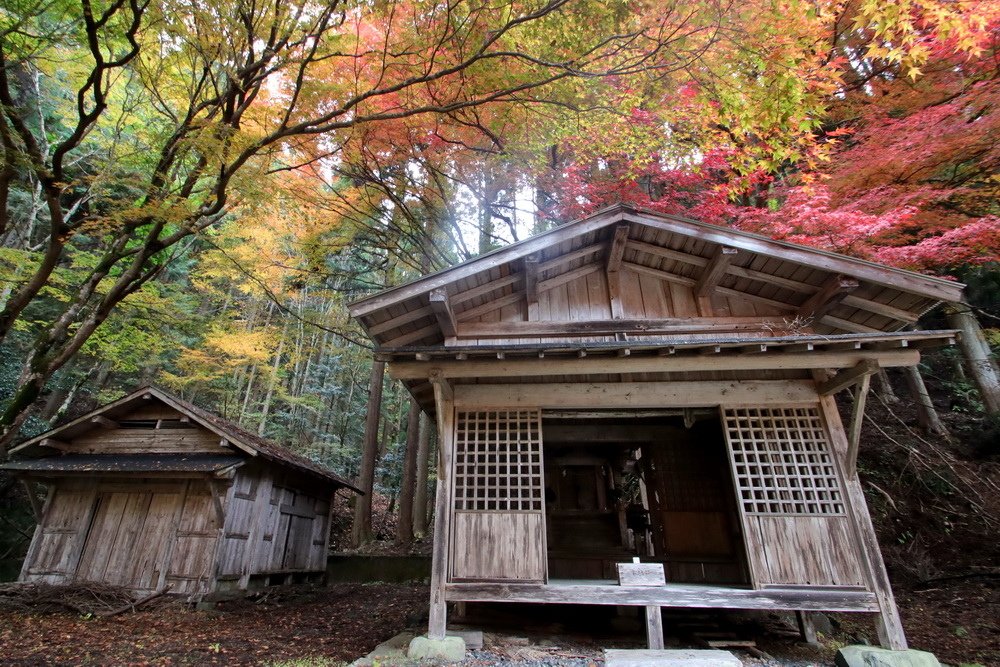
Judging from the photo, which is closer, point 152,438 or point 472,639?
point 472,639

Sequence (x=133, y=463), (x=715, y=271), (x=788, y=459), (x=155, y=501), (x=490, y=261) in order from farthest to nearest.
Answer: (x=155, y=501) → (x=133, y=463) → (x=715, y=271) → (x=788, y=459) → (x=490, y=261)

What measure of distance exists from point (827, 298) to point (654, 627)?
5.20 metres

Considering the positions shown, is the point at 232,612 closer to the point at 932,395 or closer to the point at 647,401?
the point at 647,401

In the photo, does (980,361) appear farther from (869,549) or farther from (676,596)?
(676,596)

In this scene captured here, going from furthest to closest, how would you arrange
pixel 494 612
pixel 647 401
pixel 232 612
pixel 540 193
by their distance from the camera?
pixel 540 193
pixel 232 612
pixel 494 612
pixel 647 401

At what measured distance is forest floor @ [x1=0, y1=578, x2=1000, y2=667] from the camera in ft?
20.1

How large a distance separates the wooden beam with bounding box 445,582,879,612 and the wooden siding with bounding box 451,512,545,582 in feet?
0.48

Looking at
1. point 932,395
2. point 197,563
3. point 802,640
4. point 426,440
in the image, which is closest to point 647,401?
point 802,640

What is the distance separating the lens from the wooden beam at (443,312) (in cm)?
685

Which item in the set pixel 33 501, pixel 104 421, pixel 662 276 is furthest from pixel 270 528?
pixel 662 276

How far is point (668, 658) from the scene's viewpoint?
17.8ft

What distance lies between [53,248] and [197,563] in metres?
6.40

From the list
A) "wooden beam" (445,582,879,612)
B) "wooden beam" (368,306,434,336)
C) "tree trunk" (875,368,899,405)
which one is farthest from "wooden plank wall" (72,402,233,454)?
"tree trunk" (875,368,899,405)

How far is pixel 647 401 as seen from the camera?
729 cm
